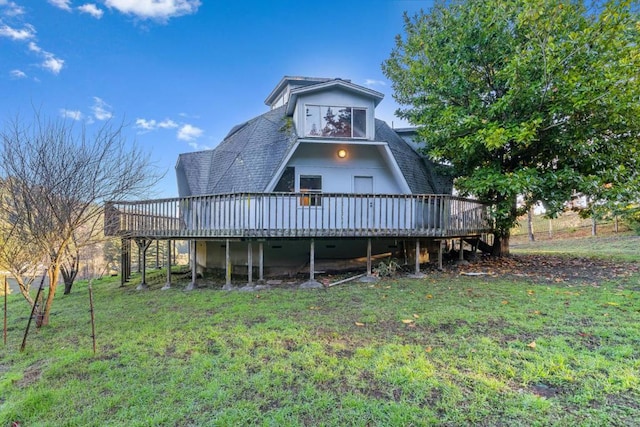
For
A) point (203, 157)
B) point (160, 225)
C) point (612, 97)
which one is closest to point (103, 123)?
point (160, 225)

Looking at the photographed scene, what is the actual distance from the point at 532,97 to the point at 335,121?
651 cm

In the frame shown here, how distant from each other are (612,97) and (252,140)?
12.2 metres

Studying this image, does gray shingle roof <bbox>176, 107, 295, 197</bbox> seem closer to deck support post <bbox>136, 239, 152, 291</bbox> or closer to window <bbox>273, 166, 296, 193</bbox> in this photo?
window <bbox>273, 166, 296, 193</bbox>

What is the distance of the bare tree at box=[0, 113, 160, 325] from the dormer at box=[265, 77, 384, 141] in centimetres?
621

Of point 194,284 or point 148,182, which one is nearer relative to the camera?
point 148,182

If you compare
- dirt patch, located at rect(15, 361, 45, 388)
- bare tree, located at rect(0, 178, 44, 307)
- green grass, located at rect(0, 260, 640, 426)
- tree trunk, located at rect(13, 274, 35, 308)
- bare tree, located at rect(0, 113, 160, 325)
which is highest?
bare tree, located at rect(0, 113, 160, 325)

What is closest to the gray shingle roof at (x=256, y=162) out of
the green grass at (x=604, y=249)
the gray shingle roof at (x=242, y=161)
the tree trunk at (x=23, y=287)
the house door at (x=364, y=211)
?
the gray shingle roof at (x=242, y=161)

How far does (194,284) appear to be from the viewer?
1005 cm

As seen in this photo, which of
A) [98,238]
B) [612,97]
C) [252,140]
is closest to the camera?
[98,238]

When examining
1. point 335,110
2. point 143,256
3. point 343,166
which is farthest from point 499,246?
point 143,256

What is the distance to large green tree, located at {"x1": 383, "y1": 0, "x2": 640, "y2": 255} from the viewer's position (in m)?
8.93

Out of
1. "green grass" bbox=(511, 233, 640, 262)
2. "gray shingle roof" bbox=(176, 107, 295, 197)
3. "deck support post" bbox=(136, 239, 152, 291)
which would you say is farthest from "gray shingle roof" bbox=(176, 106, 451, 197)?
"green grass" bbox=(511, 233, 640, 262)

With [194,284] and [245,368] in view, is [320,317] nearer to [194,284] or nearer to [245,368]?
[245,368]

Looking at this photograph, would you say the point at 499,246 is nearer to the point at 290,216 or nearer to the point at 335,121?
the point at 335,121
